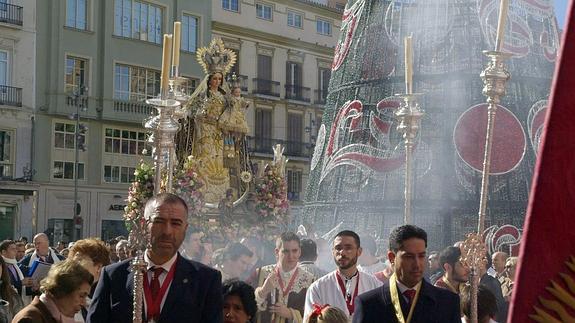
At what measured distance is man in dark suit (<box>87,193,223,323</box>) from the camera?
4.19 metres

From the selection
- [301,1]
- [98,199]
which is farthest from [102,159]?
[301,1]

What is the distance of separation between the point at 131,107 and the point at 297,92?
10366 mm

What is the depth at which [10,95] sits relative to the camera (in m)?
36.4

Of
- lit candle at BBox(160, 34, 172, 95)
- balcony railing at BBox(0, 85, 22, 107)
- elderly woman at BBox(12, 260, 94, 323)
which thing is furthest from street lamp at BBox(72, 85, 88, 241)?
elderly woman at BBox(12, 260, 94, 323)

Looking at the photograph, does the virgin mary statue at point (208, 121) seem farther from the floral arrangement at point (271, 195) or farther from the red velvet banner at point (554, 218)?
the red velvet banner at point (554, 218)

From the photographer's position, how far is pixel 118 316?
14.2 ft

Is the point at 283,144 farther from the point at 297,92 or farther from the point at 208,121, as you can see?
the point at 208,121

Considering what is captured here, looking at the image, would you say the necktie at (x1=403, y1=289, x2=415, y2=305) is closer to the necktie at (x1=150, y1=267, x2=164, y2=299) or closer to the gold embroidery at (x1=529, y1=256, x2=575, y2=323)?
the necktie at (x1=150, y1=267, x2=164, y2=299)

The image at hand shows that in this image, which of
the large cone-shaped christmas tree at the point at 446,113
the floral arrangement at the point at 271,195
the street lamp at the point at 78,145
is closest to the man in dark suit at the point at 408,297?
the large cone-shaped christmas tree at the point at 446,113

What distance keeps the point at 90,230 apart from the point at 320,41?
16350 millimetres

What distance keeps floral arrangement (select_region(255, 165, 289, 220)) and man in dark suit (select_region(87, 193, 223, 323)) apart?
48.3 feet

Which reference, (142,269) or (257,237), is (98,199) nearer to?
(257,237)

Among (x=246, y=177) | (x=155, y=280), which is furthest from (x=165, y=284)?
(x=246, y=177)

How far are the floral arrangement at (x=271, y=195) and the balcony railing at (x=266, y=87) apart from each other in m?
26.4
